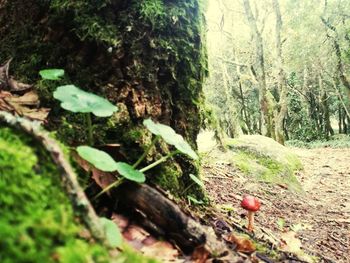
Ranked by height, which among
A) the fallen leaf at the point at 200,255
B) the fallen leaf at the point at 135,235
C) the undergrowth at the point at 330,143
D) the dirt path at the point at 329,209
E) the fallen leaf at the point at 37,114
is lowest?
the undergrowth at the point at 330,143

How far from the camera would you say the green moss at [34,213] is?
0.79 m

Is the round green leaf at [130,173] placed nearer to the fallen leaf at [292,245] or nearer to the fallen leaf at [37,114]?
the fallen leaf at [37,114]

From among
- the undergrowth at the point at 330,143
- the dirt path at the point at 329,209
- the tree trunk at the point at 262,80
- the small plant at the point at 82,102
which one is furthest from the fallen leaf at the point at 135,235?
the undergrowth at the point at 330,143

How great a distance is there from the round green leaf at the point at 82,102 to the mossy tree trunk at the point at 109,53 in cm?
32

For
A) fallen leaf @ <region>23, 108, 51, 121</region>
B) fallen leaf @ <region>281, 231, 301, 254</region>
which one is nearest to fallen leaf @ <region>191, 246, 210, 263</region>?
fallen leaf @ <region>23, 108, 51, 121</region>

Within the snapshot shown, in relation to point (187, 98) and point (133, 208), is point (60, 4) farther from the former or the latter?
point (133, 208)

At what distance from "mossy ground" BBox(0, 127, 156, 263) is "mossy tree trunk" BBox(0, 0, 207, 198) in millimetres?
851

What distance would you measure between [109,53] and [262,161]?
6.63 metres

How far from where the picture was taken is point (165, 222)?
154 cm

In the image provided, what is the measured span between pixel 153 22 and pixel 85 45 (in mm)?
413

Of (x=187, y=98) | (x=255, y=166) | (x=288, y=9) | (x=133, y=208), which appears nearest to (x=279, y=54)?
(x=288, y=9)

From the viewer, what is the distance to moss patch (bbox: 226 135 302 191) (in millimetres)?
7359

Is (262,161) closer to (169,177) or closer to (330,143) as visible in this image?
(169,177)

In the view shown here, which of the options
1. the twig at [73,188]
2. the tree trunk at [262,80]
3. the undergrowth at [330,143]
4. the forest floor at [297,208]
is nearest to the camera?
the twig at [73,188]
